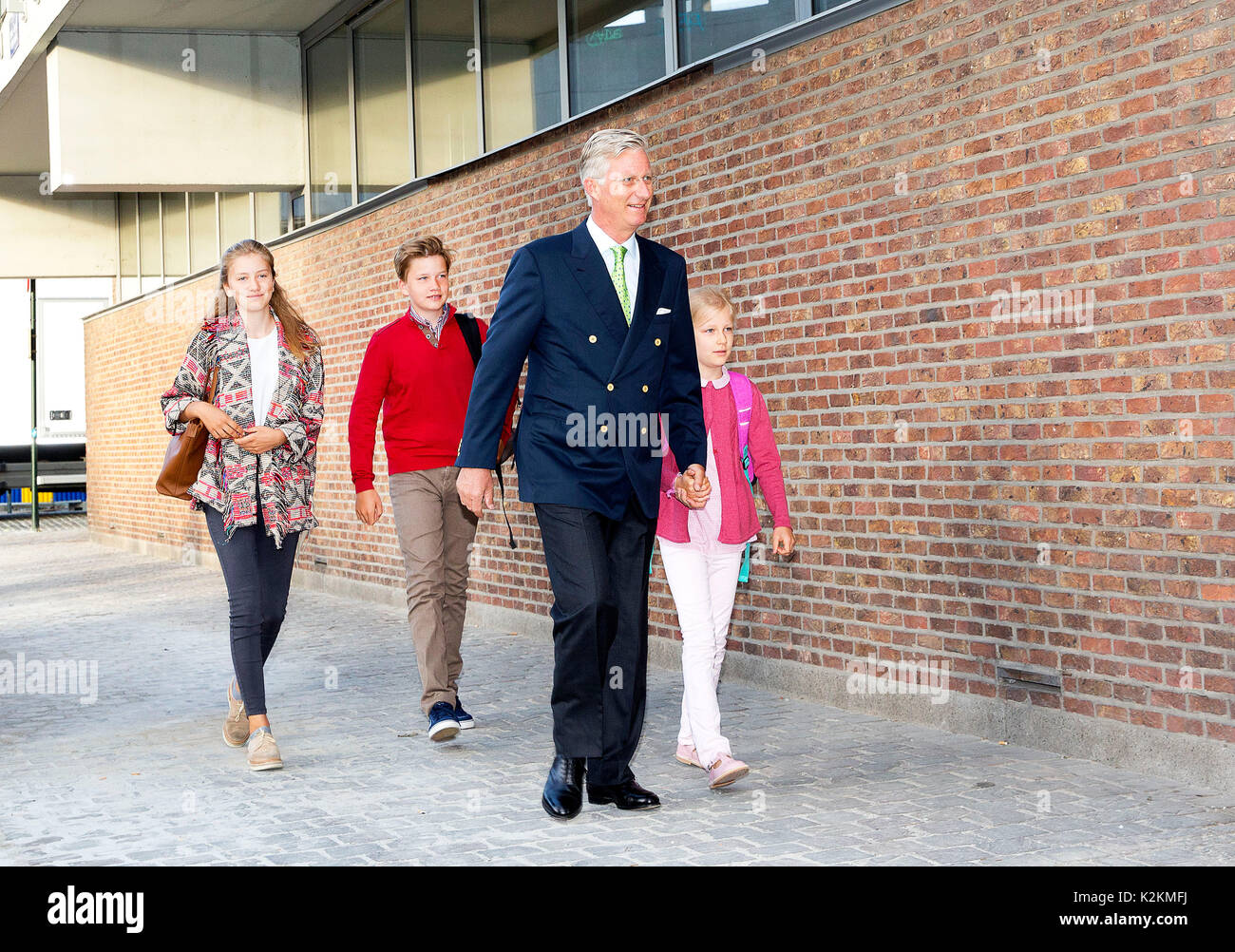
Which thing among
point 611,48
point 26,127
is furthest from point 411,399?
point 26,127

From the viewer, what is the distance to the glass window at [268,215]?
15922mm

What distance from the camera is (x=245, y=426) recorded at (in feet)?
19.9

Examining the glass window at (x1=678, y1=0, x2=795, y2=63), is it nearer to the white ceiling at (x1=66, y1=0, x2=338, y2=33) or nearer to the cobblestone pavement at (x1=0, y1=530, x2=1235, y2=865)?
the cobblestone pavement at (x1=0, y1=530, x2=1235, y2=865)

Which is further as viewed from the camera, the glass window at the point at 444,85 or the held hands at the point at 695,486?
→ the glass window at the point at 444,85

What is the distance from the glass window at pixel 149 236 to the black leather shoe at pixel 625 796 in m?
18.0

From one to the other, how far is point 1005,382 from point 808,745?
1.72m

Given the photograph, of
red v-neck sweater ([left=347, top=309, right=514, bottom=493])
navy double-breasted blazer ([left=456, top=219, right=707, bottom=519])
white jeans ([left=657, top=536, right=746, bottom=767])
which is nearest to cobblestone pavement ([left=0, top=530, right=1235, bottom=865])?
white jeans ([left=657, top=536, right=746, bottom=767])

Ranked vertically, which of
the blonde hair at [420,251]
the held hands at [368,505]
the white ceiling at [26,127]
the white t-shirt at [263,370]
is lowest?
the held hands at [368,505]

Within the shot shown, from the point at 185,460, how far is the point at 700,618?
2262 mm

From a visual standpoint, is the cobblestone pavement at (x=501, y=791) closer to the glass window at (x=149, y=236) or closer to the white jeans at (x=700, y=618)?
the white jeans at (x=700, y=618)

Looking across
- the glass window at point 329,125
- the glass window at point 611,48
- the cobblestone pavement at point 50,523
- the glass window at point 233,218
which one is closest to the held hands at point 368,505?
the glass window at point 611,48

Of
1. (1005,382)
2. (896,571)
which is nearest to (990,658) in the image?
(896,571)

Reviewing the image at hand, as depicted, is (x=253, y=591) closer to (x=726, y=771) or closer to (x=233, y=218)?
(x=726, y=771)
